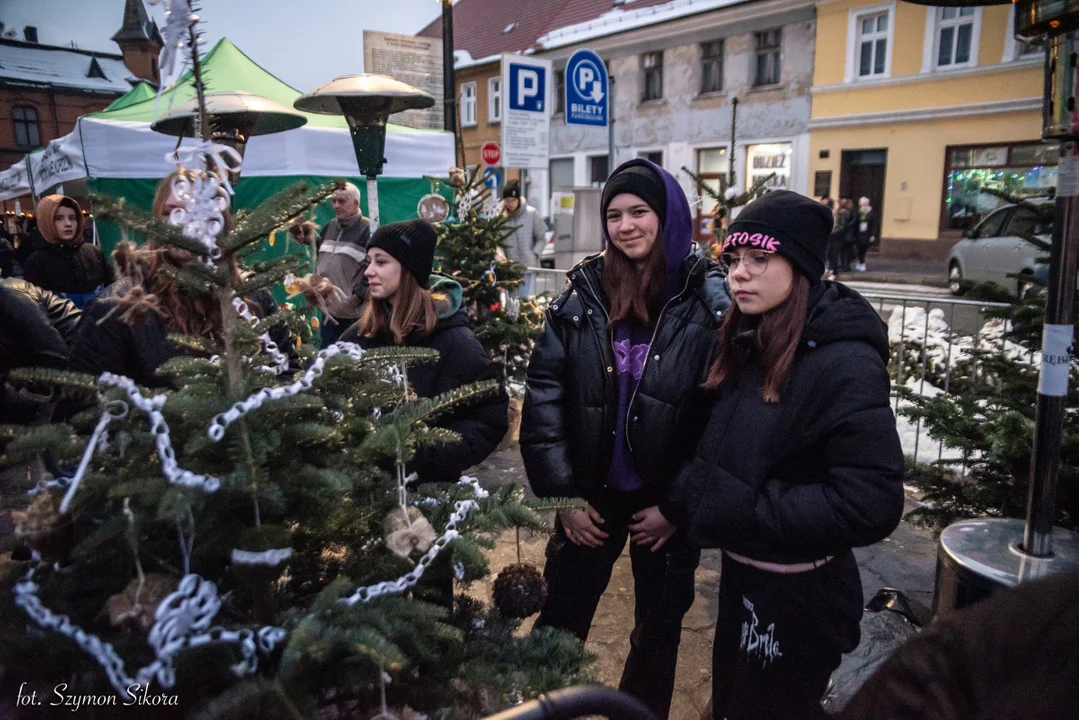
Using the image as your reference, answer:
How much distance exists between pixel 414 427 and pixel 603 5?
92.8ft

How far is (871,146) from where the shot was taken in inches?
783

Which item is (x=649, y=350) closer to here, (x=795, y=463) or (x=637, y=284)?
(x=637, y=284)

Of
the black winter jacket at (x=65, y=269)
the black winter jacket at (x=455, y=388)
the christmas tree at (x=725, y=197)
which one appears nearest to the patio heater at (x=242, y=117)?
the black winter jacket at (x=455, y=388)

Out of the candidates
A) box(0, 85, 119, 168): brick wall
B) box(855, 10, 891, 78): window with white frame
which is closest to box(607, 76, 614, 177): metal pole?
box(855, 10, 891, 78): window with white frame

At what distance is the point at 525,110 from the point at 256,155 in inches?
118

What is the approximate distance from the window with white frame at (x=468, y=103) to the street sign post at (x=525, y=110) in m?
25.0

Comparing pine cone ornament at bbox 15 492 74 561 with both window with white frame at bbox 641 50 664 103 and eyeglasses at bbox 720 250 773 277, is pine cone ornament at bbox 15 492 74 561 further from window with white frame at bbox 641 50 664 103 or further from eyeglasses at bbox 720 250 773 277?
window with white frame at bbox 641 50 664 103

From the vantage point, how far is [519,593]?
1.53 m

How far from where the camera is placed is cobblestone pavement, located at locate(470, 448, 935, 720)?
9.38 feet

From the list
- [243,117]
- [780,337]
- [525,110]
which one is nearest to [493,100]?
[525,110]

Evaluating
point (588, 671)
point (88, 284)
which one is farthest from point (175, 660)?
point (88, 284)

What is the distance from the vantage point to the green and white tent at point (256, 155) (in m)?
7.19

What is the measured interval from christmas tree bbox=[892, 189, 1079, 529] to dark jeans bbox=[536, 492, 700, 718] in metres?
1.28

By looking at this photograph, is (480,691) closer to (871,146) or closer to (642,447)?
(642,447)
